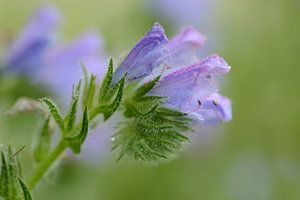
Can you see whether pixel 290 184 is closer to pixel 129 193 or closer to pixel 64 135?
pixel 129 193

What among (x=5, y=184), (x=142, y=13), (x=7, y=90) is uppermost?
(x=142, y=13)

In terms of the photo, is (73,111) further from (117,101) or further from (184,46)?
(184,46)

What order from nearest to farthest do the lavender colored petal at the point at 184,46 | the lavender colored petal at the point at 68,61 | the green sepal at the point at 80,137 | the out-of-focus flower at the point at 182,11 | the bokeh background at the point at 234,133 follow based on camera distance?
the green sepal at the point at 80,137
the lavender colored petal at the point at 184,46
the lavender colored petal at the point at 68,61
the bokeh background at the point at 234,133
the out-of-focus flower at the point at 182,11

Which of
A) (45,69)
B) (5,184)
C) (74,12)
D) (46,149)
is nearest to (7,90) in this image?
(45,69)

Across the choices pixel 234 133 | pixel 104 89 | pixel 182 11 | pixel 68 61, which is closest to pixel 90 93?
pixel 104 89

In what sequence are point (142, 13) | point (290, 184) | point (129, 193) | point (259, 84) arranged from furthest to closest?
point (142, 13) → point (259, 84) → point (129, 193) → point (290, 184)

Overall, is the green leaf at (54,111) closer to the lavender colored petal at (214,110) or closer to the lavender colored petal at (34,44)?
the lavender colored petal at (214,110)

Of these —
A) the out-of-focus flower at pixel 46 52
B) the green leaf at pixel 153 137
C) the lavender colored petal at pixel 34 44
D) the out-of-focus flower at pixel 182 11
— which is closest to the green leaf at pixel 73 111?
the green leaf at pixel 153 137
